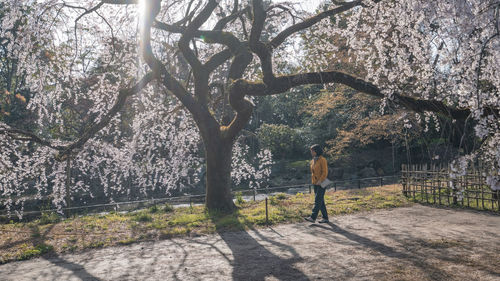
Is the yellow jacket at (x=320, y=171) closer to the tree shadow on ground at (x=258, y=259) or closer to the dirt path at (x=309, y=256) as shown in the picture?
the dirt path at (x=309, y=256)

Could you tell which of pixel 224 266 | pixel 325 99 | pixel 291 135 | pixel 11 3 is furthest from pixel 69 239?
→ pixel 291 135

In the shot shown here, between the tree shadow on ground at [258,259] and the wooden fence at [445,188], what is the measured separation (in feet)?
17.4

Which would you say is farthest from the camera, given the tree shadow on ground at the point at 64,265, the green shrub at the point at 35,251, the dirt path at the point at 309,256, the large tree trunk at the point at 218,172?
the large tree trunk at the point at 218,172

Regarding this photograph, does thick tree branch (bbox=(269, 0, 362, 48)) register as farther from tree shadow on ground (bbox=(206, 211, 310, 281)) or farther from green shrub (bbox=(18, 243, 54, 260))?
green shrub (bbox=(18, 243, 54, 260))

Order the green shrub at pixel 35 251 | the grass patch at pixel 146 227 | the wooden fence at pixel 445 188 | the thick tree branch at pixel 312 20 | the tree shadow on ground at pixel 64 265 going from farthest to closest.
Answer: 1. the wooden fence at pixel 445 188
2. the thick tree branch at pixel 312 20
3. the grass patch at pixel 146 227
4. the green shrub at pixel 35 251
5. the tree shadow on ground at pixel 64 265

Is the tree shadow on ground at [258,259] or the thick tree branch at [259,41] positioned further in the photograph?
the thick tree branch at [259,41]

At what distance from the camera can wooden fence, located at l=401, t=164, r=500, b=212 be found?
10055mm

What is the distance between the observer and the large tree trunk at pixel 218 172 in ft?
36.7

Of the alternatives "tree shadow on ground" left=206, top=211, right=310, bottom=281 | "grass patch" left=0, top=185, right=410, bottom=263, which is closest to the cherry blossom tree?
"grass patch" left=0, top=185, right=410, bottom=263

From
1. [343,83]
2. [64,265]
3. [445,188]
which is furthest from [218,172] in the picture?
[445,188]

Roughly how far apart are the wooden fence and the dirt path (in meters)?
1.50

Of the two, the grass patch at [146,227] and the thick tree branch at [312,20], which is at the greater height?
the thick tree branch at [312,20]

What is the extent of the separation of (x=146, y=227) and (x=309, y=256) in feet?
16.5

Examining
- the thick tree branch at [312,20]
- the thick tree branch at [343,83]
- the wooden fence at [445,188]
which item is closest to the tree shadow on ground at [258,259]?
the thick tree branch at [343,83]
